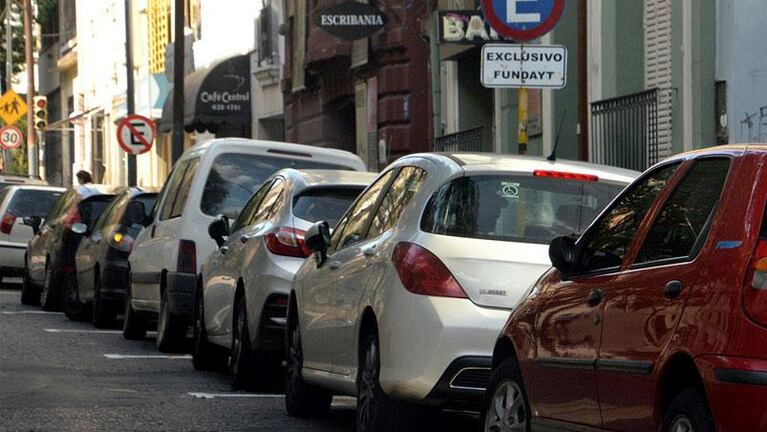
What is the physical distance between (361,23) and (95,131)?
34.6 meters

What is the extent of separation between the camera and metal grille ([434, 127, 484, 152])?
1014 inches

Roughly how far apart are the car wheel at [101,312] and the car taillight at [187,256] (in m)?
4.27

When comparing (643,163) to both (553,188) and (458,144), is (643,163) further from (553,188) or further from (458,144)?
(553,188)

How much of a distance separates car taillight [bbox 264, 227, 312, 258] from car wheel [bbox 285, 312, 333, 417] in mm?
921

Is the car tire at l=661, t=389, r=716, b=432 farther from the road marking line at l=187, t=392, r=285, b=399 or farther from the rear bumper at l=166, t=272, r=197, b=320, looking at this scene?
the rear bumper at l=166, t=272, r=197, b=320

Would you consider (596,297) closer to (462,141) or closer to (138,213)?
(138,213)

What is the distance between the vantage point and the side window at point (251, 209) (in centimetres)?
1373

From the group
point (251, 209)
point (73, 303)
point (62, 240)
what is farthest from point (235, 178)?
point (62, 240)

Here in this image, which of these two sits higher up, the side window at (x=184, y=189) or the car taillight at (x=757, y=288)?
the side window at (x=184, y=189)

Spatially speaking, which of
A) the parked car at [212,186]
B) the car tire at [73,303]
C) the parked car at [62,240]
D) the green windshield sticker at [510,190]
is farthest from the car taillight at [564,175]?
the parked car at [62,240]

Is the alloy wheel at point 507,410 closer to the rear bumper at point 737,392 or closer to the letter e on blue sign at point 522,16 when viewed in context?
the rear bumper at point 737,392

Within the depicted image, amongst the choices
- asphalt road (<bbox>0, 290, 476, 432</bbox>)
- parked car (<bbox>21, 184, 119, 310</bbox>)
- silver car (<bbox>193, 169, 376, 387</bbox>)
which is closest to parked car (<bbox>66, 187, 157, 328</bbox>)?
parked car (<bbox>21, 184, 119, 310</bbox>)

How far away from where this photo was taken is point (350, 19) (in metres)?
28.3

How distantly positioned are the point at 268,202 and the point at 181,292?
270 cm
